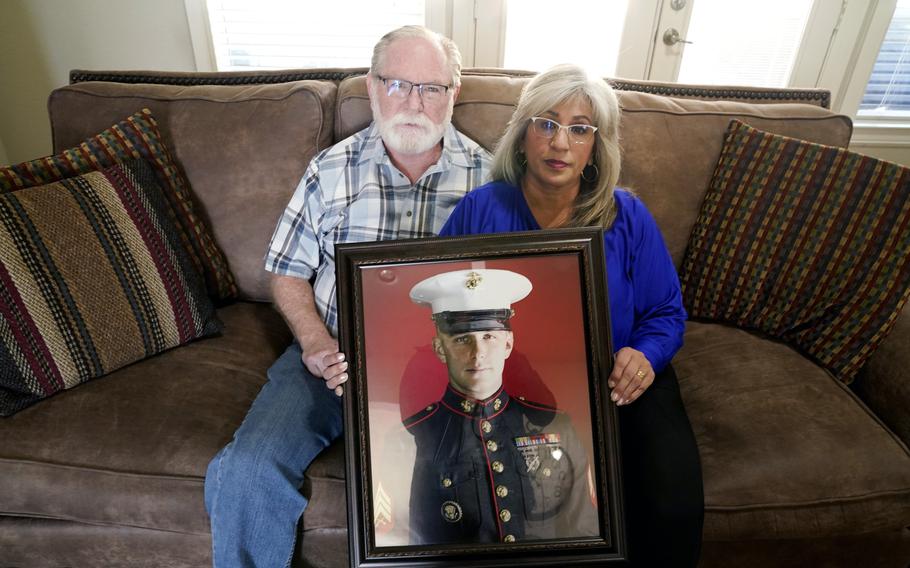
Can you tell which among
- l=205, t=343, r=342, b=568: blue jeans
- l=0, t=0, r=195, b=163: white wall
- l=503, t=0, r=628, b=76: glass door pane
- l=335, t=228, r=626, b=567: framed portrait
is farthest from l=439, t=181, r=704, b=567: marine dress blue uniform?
l=0, t=0, r=195, b=163: white wall

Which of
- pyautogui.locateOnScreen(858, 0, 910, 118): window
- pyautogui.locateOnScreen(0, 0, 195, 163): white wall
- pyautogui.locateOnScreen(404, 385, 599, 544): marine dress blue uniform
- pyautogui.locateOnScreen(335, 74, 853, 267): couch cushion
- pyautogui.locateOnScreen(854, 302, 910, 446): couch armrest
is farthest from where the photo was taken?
pyautogui.locateOnScreen(858, 0, 910, 118): window

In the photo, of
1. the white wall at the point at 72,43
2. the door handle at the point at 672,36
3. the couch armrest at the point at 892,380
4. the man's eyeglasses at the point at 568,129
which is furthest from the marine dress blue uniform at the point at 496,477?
the white wall at the point at 72,43

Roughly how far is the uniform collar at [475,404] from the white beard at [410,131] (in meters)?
0.64

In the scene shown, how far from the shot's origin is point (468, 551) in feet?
2.85

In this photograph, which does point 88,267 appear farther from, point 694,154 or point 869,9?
point 869,9

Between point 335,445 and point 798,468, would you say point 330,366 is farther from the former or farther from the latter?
point 798,468

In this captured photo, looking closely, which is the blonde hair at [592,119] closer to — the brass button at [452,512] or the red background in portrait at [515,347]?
the red background in portrait at [515,347]

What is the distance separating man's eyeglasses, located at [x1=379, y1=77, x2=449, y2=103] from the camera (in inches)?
48.2

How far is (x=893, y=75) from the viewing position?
2.29 metres

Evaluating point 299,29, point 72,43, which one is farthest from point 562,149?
point 72,43

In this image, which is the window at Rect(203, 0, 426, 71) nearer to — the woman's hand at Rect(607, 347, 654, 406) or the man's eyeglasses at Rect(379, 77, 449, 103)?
the man's eyeglasses at Rect(379, 77, 449, 103)

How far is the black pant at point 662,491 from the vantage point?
37.2 inches

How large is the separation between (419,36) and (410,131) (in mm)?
223

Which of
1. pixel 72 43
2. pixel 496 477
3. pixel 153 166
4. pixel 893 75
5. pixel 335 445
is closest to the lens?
pixel 496 477
